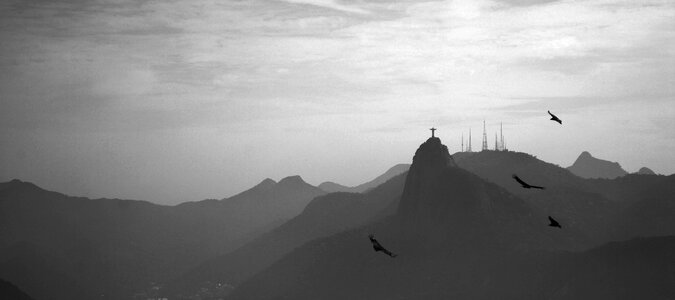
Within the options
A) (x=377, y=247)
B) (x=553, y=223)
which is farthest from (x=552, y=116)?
(x=377, y=247)

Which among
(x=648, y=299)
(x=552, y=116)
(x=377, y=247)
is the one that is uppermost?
(x=552, y=116)

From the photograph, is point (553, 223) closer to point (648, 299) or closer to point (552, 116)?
point (552, 116)

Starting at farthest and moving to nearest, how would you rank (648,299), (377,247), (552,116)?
(648,299) → (552,116) → (377,247)

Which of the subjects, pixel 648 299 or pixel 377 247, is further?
pixel 648 299

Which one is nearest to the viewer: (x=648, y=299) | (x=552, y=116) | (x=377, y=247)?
(x=377, y=247)

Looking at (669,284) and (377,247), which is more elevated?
(377,247)

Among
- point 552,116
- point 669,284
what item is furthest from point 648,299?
point 552,116

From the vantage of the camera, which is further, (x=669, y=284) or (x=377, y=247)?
(x=669, y=284)

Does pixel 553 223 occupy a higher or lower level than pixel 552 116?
lower

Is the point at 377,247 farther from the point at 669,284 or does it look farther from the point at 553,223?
the point at 669,284
